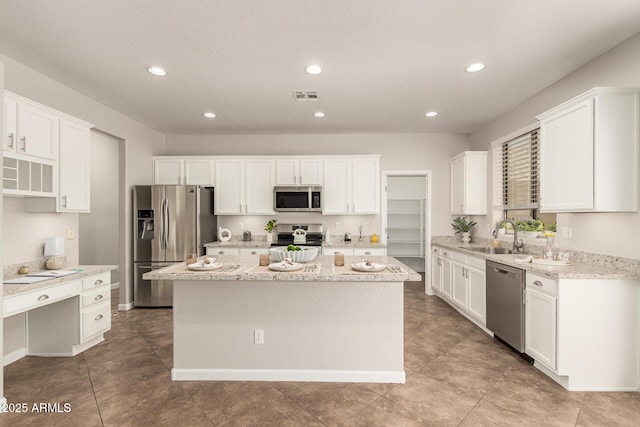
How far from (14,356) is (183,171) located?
120 inches

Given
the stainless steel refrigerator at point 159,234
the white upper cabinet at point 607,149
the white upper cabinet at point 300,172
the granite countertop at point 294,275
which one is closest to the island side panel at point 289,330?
the granite countertop at point 294,275

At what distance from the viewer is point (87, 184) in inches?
134

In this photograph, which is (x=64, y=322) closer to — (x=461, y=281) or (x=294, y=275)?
(x=294, y=275)

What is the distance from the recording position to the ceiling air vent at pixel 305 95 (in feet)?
11.8

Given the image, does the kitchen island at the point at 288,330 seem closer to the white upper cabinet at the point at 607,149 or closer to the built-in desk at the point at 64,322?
the built-in desk at the point at 64,322

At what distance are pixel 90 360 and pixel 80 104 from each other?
2833mm

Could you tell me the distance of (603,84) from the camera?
2754 millimetres

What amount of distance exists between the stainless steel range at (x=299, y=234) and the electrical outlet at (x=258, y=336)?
7.84ft

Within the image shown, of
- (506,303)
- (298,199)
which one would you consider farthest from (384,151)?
(506,303)

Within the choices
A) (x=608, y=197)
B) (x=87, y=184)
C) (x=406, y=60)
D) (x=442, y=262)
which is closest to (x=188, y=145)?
(x=87, y=184)

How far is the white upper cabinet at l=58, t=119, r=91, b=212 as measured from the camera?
3066 mm

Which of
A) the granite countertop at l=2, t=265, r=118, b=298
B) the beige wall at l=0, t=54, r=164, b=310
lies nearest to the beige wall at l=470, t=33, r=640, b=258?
the granite countertop at l=2, t=265, r=118, b=298

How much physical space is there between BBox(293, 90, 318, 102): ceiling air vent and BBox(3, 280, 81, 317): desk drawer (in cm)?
295

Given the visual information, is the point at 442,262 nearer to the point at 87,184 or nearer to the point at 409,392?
the point at 409,392
